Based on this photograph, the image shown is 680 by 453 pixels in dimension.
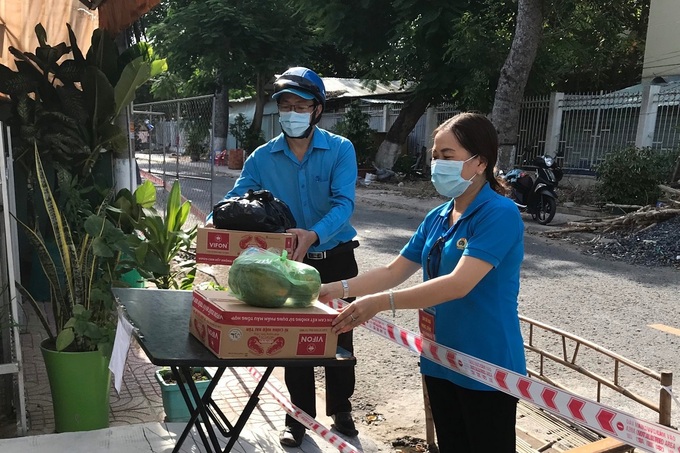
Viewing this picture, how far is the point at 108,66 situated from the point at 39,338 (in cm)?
230

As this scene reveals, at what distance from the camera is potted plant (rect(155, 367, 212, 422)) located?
3293mm

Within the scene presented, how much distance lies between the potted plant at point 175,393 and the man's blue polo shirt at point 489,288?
1.58m

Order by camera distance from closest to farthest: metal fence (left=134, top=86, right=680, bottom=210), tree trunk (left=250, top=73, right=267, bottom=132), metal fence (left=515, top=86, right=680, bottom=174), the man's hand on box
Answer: the man's hand on box → metal fence (left=134, top=86, right=680, bottom=210) → metal fence (left=515, top=86, right=680, bottom=174) → tree trunk (left=250, top=73, right=267, bottom=132)

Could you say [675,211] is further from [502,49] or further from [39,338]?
[39,338]

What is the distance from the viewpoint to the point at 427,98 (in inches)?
686

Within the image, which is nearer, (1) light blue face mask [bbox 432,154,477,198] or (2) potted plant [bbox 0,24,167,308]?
(1) light blue face mask [bbox 432,154,477,198]

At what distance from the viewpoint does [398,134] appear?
18500mm

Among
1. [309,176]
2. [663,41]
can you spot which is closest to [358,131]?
[663,41]

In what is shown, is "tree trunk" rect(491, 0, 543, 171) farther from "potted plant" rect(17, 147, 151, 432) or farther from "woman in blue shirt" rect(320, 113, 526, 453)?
"woman in blue shirt" rect(320, 113, 526, 453)

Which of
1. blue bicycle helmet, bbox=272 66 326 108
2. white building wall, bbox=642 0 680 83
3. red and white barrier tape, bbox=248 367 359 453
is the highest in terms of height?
white building wall, bbox=642 0 680 83

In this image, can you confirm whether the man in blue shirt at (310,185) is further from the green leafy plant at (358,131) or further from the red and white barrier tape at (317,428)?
the green leafy plant at (358,131)

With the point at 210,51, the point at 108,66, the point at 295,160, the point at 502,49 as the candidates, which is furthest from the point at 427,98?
the point at 295,160

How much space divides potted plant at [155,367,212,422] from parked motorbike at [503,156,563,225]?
8.71m

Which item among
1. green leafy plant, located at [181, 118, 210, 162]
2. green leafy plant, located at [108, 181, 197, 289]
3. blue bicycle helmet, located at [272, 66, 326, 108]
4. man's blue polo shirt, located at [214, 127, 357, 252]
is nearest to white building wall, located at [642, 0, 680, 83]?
green leafy plant, located at [181, 118, 210, 162]
